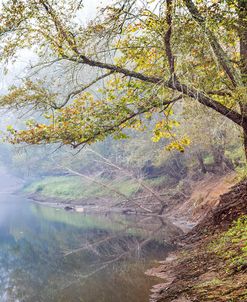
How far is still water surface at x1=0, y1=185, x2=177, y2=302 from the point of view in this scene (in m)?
14.6

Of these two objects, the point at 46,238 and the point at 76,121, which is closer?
the point at 76,121

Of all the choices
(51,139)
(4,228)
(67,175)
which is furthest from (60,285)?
(67,175)

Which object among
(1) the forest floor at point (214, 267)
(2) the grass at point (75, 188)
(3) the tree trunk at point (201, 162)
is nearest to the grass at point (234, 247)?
(1) the forest floor at point (214, 267)

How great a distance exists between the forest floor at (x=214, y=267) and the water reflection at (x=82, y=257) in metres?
1.25

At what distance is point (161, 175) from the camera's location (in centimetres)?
4019

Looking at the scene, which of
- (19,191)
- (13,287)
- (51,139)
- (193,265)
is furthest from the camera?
(19,191)

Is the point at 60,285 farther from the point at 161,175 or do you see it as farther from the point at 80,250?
the point at 161,175

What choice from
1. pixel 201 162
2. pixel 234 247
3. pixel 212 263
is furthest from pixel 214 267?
pixel 201 162

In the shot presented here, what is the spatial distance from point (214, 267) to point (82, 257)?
13.1m

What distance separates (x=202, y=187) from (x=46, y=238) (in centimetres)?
1250

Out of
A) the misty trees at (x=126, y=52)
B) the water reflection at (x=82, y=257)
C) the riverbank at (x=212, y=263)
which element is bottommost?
the water reflection at (x=82, y=257)

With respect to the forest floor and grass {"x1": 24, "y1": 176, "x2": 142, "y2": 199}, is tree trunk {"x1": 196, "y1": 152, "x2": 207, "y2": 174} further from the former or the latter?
the forest floor

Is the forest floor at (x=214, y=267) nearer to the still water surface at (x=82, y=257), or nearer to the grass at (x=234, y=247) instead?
the grass at (x=234, y=247)

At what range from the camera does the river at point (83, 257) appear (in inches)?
576
